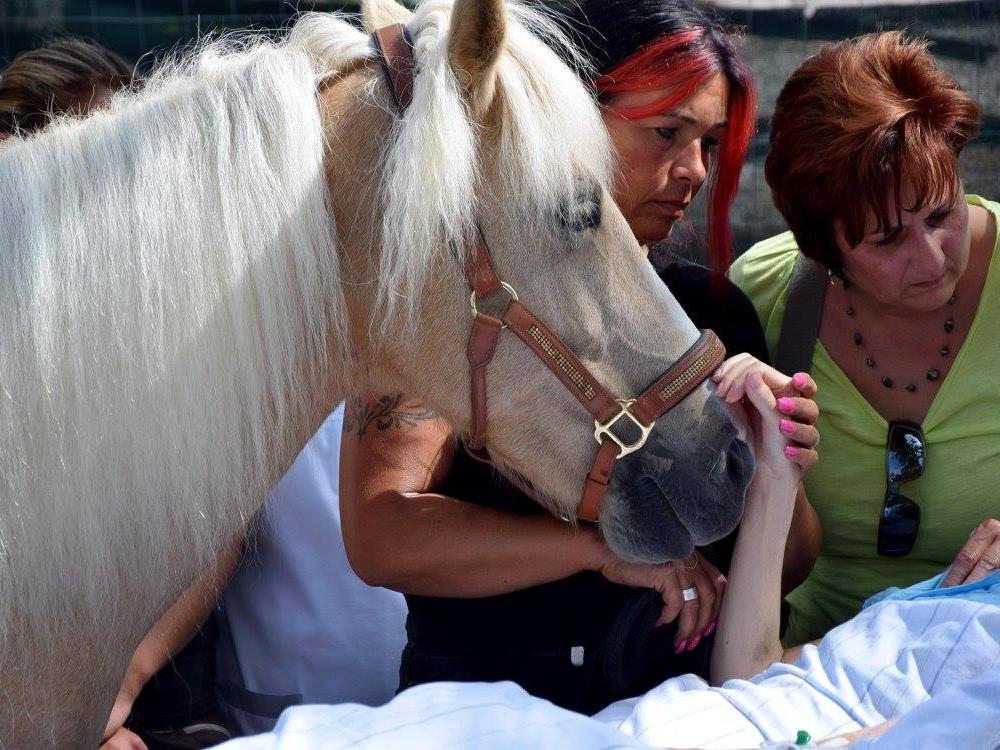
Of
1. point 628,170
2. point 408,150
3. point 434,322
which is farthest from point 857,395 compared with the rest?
point 408,150

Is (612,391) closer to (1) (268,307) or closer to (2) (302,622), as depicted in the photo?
(1) (268,307)

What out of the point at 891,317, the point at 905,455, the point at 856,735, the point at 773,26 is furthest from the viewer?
the point at 773,26

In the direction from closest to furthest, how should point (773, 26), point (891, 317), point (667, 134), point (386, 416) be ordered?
point (386, 416)
point (667, 134)
point (891, 317)
point (773, 26)

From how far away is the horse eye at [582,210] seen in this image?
161 cm

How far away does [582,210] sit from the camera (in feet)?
5.32

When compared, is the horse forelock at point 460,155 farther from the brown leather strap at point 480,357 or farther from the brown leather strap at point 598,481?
the brown leather strap at point 598,481

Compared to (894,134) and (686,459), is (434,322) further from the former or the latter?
(894,134)

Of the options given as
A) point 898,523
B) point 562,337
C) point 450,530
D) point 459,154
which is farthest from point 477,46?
point 898,523

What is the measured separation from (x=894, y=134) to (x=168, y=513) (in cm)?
150

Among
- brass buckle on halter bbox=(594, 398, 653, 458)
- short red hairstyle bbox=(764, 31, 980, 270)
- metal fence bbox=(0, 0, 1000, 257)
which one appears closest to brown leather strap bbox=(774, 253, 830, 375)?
short red hairstyle bbox=(764, 31, 980, 270)

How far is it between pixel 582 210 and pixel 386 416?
0.56 meters

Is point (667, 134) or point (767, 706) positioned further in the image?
point (667, 134)

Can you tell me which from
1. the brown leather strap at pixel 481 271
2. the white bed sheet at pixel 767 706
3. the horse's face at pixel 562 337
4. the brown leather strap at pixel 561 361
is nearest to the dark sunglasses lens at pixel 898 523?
the white bed sheet at pixel 767 706

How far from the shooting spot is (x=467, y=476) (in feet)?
6.59
